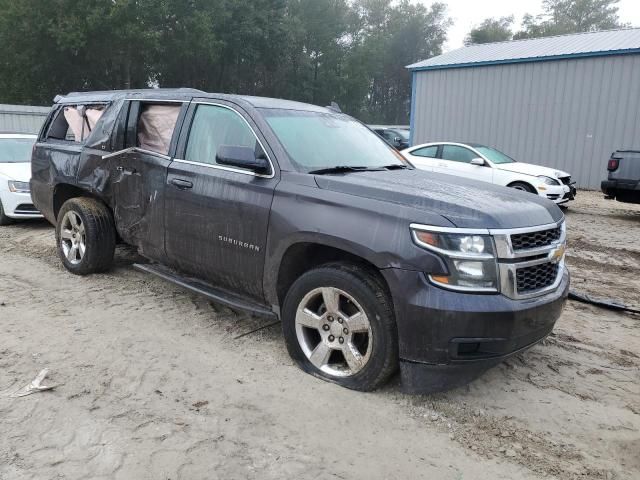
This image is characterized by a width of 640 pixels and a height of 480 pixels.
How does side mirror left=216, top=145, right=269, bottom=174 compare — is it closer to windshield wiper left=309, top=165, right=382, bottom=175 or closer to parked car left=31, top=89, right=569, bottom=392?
parked car left=31, top=89, right=569, bottom=392

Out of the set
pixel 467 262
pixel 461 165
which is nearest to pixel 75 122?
pixel 467 262

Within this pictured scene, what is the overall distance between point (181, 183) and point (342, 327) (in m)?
1.91

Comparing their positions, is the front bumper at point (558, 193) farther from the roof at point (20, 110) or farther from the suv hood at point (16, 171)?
the roof at point (20, 110)

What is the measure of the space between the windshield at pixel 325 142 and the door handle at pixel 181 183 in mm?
839

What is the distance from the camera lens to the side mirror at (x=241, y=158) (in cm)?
386

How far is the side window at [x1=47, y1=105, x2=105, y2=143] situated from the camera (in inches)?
227

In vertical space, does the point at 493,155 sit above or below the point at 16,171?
above

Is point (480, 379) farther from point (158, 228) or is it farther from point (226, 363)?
point (158, 228)

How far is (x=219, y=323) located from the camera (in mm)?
4707

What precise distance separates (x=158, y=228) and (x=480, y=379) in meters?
2.89

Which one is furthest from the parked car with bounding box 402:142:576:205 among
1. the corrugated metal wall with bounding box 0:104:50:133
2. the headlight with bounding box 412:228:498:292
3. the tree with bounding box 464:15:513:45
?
the tree with bounding box 464:15:513:45

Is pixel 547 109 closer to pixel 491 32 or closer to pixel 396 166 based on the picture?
pixel 396 166

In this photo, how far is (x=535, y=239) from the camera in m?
3.38

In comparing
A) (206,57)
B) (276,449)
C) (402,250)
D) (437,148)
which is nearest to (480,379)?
(402,250)
